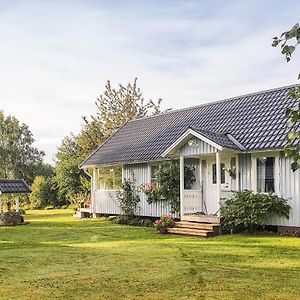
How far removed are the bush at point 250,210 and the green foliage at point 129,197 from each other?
648 centimetres

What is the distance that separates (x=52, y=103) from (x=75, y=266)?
20.6 metres

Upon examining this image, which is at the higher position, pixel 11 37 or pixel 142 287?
pixel 11 37

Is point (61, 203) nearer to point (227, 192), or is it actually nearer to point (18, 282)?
point (227, 192)

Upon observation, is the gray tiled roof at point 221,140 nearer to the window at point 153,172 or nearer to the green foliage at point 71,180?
the window at point 153,172

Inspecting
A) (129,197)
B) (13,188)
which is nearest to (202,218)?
(129,197)

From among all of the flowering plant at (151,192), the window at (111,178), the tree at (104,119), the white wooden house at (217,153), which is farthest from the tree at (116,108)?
the flowering plant at (151,192)

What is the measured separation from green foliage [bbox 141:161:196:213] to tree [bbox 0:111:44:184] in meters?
37.2

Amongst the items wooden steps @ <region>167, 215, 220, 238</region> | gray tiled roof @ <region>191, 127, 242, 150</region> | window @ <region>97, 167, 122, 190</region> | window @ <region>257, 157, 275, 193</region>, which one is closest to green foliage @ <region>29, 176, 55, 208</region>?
window @ <region>97, 167, 122, 190</region>

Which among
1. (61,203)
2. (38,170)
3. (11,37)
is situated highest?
(11,37)

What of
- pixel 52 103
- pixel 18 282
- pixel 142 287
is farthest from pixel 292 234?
pixel 52 103

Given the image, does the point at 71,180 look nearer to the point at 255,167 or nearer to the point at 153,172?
the point at 153,172

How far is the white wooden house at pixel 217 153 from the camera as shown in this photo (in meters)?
15.4

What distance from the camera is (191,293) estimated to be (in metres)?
6.74

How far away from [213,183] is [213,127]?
2.61m
